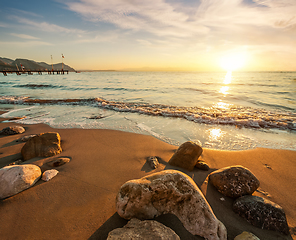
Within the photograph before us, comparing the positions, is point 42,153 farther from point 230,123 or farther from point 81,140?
point 230,123

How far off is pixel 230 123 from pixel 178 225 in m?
5.79

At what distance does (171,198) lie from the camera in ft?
6.18

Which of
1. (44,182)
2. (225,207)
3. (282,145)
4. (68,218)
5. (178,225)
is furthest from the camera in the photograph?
(282,145)

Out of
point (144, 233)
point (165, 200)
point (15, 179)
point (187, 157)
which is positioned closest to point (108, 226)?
point (144, 233)

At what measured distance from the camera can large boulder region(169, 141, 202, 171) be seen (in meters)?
3.12

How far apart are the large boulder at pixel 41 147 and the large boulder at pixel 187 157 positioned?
3053 mm

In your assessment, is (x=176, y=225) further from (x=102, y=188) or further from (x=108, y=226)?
(x=102, y=188)

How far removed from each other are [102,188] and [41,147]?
2191 millimetres

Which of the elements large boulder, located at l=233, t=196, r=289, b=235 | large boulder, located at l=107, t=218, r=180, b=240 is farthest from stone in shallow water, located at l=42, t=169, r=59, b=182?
large boulder, located at l=233, t=196, r=289, b=235

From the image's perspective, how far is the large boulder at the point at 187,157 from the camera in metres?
3.12

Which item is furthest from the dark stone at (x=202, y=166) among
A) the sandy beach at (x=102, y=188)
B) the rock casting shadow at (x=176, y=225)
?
the rock casting shadow at (x=176, y=225)

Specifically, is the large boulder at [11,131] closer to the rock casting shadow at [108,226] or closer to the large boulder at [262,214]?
the rock casting shadow at [108,226]

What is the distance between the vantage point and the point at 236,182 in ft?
7.88

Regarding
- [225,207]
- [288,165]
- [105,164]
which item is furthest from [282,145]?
[105,164]
